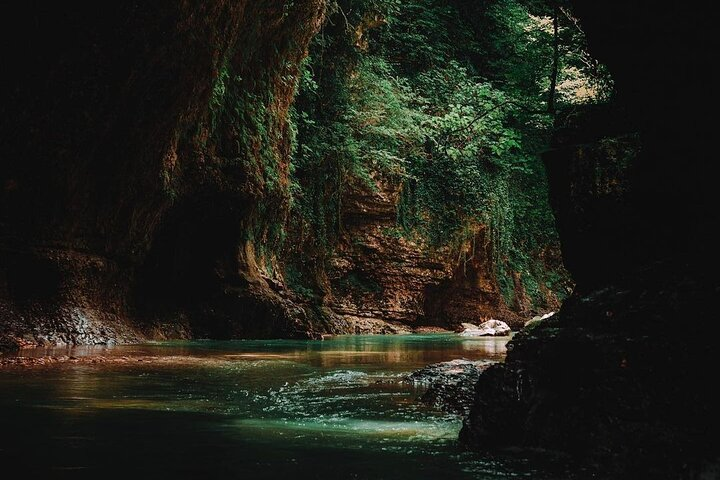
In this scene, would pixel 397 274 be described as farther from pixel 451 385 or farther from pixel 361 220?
pixel 451 385

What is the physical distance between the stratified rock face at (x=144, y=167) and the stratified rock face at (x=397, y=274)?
7135 millimetres

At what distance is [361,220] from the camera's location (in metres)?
23.6

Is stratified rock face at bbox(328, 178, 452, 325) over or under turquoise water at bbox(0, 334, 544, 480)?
over

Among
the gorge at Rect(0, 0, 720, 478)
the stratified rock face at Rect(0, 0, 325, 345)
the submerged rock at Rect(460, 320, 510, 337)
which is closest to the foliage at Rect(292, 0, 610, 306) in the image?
the gorge at Rect(0, 0, 720, 478)

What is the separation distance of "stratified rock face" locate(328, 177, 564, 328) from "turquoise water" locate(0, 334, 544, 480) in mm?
15623

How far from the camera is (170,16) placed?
394 inches

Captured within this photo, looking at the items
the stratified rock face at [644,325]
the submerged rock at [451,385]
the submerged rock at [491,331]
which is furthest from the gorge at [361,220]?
the submerged rock at [491,331]

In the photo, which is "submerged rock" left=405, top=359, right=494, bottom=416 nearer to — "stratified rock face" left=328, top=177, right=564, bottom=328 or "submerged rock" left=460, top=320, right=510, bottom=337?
"submerged rock" left=460, top=320, right=510, bottom=337

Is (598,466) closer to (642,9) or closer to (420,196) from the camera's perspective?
(642,9)

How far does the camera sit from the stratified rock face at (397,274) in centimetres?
2320

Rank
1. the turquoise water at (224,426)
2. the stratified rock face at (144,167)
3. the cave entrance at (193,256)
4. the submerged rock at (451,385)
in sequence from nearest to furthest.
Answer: the turquoise water at (224,426), the submerged rock at (451,385), the stratified rock face at (144,167), the cave entrance at (193,256)

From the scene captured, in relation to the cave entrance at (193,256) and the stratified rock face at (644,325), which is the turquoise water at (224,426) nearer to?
the stratified rock face at (644,325)

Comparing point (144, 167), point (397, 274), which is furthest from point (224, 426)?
point (397, 274)

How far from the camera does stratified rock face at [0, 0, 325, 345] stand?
9672 millimetres
